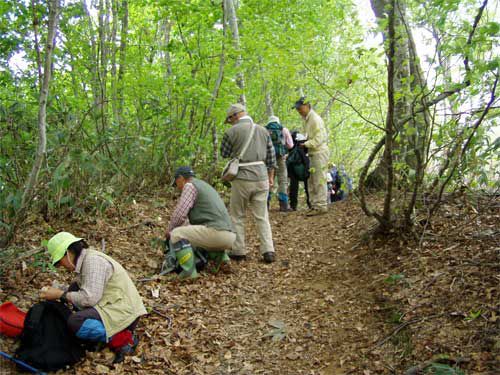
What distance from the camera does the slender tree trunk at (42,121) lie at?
4488 mm

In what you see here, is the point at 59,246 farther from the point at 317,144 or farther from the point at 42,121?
the point at 317,144

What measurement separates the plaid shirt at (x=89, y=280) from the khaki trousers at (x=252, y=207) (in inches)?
107

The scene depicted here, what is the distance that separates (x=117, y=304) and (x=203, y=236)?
1.91 metres

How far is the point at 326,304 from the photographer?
4785 millimetres

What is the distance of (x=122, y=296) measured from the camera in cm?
396

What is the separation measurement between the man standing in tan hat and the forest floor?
1.13 ft

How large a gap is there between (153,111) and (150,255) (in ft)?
9.41

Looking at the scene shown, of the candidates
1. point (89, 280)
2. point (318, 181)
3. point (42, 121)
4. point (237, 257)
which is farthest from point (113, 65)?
point (89, 280)

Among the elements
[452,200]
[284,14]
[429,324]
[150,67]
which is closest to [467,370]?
[429,324]

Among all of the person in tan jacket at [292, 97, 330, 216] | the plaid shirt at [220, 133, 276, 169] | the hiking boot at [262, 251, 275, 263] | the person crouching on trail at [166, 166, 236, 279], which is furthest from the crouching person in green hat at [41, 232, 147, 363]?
the person in tan jacket at [292, 97, 330, 216]

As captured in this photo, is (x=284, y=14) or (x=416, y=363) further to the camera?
(x=284, y=14)

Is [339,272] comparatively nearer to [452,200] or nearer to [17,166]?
[452,200]

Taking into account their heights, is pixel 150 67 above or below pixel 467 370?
above

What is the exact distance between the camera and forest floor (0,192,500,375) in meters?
3.46
